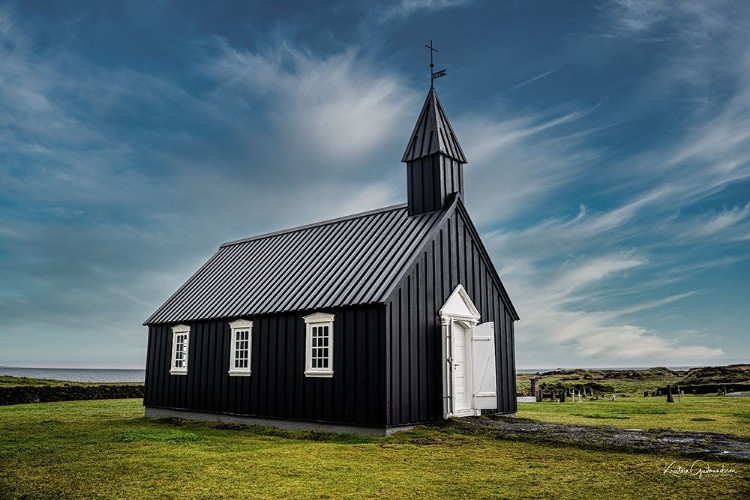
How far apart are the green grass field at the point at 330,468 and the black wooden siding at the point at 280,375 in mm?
1017

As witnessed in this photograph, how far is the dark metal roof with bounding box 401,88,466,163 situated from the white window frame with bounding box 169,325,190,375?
10.2 metres

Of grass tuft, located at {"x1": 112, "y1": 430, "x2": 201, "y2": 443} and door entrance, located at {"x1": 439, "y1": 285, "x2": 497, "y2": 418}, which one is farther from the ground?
door entrance, located at {"x1": 439, "y1": 285, "x2": 497, "y2": 418}

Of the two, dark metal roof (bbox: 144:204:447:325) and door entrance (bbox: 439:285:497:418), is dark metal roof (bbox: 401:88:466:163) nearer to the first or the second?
dark metal roof (bbox: 144:204:447:325)

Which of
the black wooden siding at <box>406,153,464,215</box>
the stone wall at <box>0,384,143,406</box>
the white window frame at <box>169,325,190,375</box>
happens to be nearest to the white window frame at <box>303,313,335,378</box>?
the black wooden siding at <box>406,153,464,215</box>

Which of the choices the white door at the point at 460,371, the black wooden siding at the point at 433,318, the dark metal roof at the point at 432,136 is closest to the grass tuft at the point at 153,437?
the black wooden siding at the point at 433,318

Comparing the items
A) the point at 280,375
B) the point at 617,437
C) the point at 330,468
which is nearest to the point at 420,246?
the point at 280,375

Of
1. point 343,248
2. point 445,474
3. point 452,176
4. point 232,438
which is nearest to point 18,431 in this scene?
point 232,438

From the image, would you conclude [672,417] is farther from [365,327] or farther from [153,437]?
[153,437]

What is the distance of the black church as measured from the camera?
15789 mm

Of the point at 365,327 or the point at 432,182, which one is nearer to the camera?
the point at 365,327

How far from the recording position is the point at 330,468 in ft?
35.7

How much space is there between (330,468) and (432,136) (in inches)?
464

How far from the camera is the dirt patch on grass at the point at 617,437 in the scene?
1166 cm

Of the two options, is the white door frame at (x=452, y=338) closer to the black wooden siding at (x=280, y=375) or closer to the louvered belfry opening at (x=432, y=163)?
the black wooden siding at (x=280, y=375)
